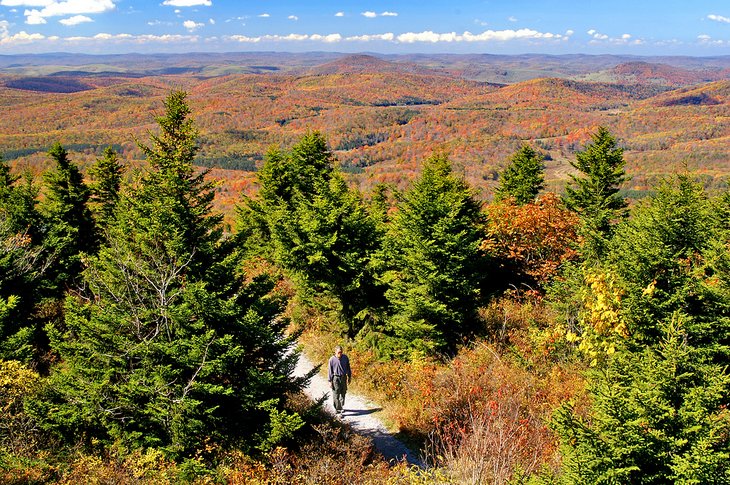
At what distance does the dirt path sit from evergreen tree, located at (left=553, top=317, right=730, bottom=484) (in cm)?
521

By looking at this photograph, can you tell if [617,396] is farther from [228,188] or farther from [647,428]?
[228,188]

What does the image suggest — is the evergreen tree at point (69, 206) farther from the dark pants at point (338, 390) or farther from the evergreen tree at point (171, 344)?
the dark pants at point (338, 390)

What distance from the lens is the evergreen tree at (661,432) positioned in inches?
207

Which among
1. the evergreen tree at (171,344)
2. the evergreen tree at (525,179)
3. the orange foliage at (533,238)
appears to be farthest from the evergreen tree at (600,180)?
the evergreen tree at (171,344)

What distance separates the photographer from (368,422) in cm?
1251

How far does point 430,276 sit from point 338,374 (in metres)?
4.10

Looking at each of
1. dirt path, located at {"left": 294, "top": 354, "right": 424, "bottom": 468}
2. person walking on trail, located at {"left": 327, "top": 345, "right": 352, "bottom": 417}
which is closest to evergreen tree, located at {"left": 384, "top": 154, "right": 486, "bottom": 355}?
dirt path, located at {"left": 294, "top": 354, "right": 424, "bottom": 468}

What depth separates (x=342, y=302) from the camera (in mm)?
16641

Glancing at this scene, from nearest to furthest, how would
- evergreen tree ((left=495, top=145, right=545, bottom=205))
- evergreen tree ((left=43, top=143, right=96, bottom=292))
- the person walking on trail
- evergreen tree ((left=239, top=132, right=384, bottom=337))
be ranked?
the person walking on trail → evergreen tree ((left=239, top=132, right=384, bottom=337)) → evergreen tree ((left=43, top=143, right=96, bottom=292)) → evergreen tree ((left=495, top=145, right=545, bottom=205))

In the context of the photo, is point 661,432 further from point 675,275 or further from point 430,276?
point 430,276

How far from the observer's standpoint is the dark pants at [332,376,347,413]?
40.3ft

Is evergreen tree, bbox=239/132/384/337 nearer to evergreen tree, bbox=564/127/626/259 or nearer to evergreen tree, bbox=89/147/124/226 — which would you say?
evergreen tree, bbox=89/147/124/226

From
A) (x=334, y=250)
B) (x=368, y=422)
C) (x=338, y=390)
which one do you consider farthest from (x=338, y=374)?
(x=334, y=250)

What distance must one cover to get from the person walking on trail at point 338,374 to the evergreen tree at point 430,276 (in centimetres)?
282
